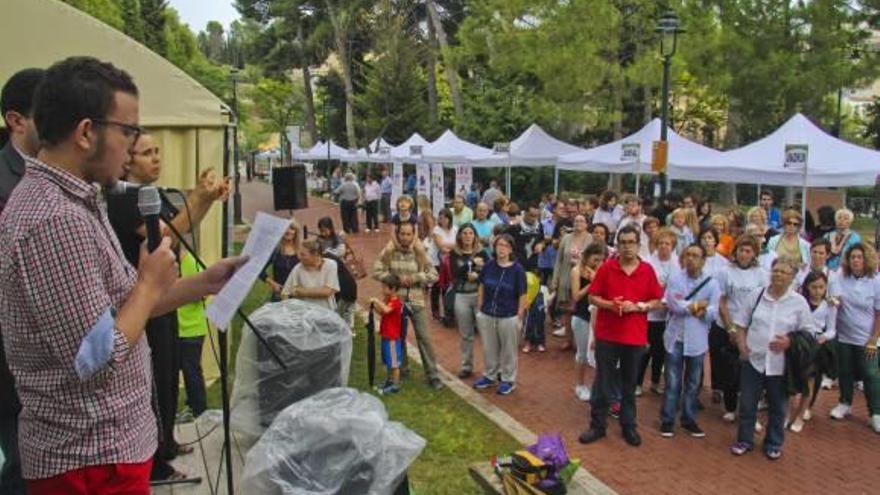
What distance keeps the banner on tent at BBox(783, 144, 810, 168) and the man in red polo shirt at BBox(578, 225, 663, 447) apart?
724 centimetres

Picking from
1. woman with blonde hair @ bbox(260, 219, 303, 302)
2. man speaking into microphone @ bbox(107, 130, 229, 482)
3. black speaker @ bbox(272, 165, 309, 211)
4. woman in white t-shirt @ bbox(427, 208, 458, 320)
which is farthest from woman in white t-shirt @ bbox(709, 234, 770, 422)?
woman in white t-shirt @ bbox(427, 208, 458, 320)

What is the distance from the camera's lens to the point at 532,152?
21.3 metres

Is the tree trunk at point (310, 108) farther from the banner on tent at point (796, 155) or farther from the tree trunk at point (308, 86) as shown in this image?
the banner on tent at point (796, 155)

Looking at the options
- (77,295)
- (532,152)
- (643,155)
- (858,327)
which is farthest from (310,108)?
(77,295)

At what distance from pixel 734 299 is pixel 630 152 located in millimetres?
10661

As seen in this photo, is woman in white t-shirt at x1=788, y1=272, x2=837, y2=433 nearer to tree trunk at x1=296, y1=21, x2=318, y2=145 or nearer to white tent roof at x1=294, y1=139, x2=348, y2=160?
white tent roof at x1=294, y1=139, x2=348, y2=160

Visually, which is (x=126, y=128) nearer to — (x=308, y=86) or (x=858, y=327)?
(x=858, y=327)

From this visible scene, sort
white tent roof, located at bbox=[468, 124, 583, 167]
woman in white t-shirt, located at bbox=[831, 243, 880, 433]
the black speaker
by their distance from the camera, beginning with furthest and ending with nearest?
1. white tent roof, located at bbox=[468, 124, 583, 167]
2. the black speaker
3. woman in white t-shirt, located at bbox=[831, 243, 880, 433]

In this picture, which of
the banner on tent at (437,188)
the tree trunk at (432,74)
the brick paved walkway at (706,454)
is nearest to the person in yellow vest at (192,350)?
the brick paved walkway at (706,454)

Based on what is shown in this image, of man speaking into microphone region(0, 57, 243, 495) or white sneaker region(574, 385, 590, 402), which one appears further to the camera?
white sneaker region(574, 385, 590, 402)

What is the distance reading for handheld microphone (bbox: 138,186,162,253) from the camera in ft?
7.80

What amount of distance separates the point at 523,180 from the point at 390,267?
23.7 meters

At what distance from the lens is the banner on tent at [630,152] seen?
1716 centimetres

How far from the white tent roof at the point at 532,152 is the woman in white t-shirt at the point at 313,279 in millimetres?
13674
